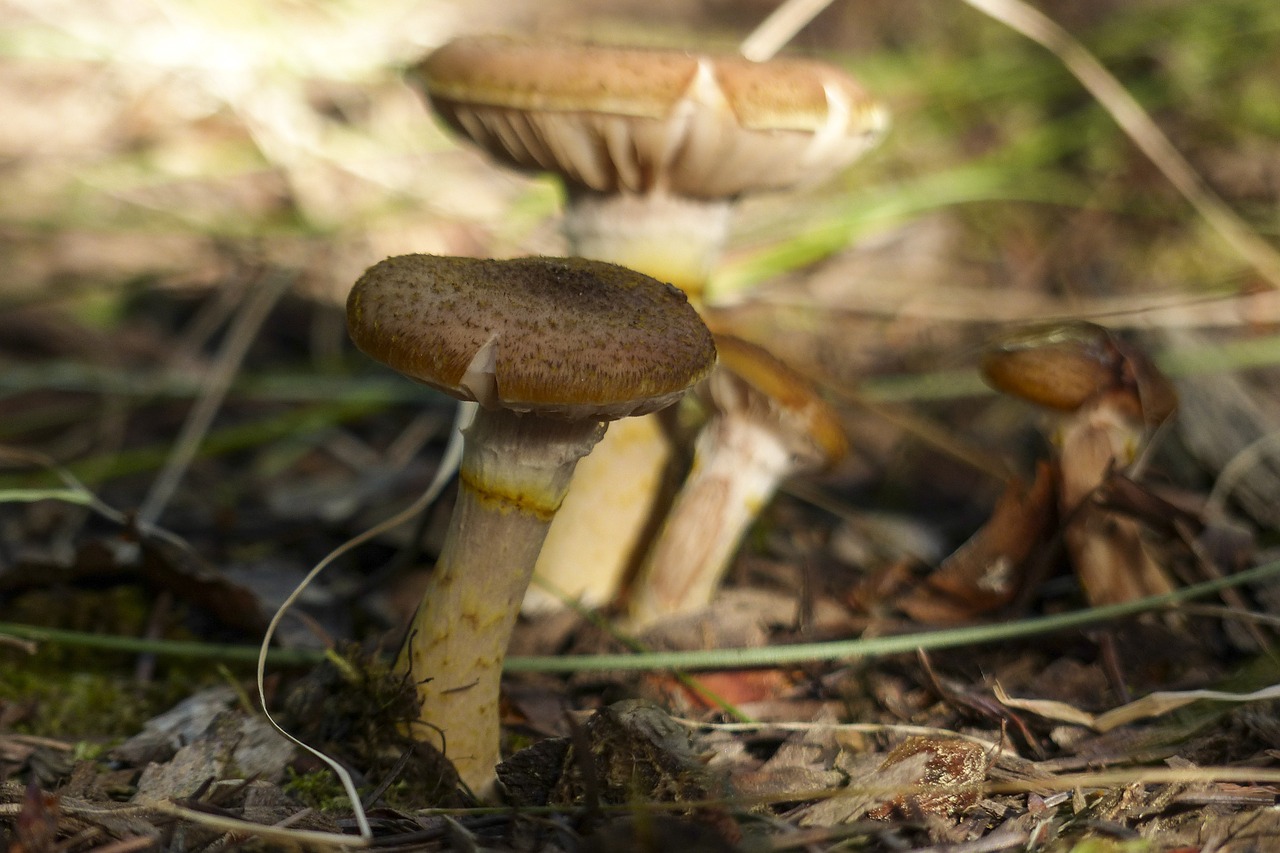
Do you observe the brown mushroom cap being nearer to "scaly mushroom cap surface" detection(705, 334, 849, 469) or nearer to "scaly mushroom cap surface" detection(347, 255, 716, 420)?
"scaly mushroom cap surface" detection(705, 334, 849, 469)

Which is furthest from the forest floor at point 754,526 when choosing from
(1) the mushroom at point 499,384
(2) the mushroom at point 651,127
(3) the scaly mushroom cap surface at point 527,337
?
(3) the scaly mushroom cap surface at point 527,337

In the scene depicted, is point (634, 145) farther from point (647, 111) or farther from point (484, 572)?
point (484, 572)

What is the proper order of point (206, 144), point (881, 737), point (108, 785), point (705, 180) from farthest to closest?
point (206, 144) → point (705, 180) → point (881, 737) → point (108, 785)

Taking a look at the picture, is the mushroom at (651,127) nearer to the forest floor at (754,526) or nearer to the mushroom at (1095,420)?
the forest floor at (754,526)

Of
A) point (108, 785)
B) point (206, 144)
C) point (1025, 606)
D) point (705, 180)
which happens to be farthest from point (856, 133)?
point (206, 144)

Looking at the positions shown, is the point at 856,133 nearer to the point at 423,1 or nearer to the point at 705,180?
the point at 705,180
